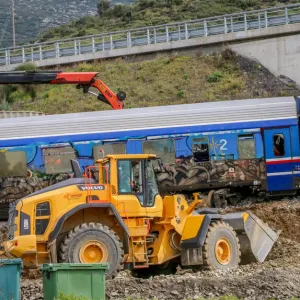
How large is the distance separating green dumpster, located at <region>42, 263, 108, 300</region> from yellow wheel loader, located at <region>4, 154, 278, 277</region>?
253 centimetres

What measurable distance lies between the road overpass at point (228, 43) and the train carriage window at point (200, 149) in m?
18.3

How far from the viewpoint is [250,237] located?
1795cm

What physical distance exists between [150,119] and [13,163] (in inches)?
158

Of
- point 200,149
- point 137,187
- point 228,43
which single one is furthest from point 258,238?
point 228,43

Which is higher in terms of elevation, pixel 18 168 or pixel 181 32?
pixel 181 32

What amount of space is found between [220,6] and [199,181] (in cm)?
4858

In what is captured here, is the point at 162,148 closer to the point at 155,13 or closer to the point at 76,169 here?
the point at 76,169

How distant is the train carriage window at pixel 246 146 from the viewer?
26406mm

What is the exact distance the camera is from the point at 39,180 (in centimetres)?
2661

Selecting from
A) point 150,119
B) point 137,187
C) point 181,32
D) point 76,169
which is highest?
point 181,32

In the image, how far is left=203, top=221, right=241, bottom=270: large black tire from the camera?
1700 cm

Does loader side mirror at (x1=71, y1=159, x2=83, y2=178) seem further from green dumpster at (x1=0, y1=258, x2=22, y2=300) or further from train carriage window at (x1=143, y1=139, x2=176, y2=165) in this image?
train carriage window at (x1=143, y1=139, x2=176, y2=165)

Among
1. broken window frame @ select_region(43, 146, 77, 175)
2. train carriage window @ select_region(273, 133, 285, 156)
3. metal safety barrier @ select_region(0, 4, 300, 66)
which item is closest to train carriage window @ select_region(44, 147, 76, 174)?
broken window frame @ select_region(43, 146, 77, 175)

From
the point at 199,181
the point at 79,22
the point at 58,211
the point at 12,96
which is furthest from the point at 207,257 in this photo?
the point at 79,22
